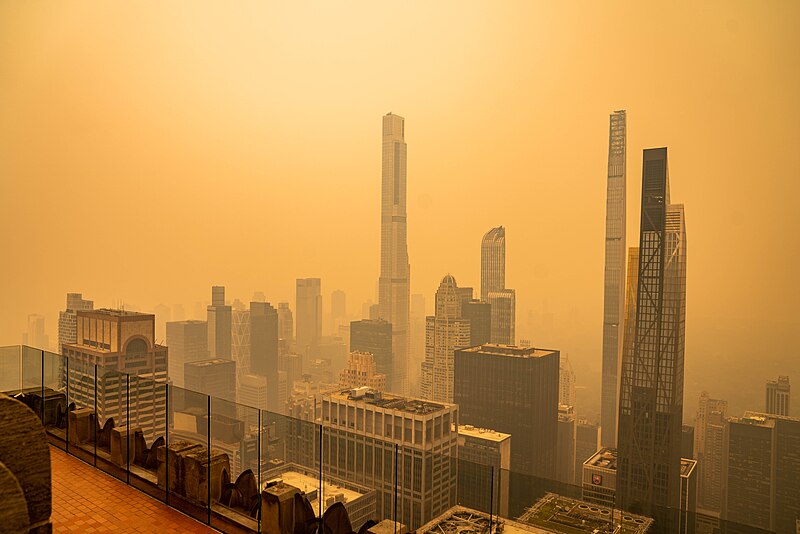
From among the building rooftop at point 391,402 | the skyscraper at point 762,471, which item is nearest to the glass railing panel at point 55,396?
the building rooftop at point 391,402

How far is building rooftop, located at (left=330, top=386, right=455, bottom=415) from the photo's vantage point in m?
17.9

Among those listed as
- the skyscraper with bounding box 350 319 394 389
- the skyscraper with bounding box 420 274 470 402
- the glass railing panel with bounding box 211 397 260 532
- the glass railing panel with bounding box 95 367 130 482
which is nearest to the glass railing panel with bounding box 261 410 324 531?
the glass railing panel with bounding box 211 397 260 532

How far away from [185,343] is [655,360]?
21.9 meters

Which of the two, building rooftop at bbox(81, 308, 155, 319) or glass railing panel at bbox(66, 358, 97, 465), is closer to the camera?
glass railing panel at bbox(66, 358, 97, 465)

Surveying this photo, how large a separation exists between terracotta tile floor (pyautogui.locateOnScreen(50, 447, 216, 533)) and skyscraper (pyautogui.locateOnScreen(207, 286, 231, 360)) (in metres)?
20.6

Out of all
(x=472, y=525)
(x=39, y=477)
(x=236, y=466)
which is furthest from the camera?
(x=236, y=466)

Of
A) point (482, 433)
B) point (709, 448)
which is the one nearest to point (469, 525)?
point (709, 448)

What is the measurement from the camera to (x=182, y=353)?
27.0m

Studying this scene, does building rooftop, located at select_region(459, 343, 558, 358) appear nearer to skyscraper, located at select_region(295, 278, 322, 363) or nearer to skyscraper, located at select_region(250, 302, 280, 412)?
skyscraper, located at select_region(295, 278, 322, 363)

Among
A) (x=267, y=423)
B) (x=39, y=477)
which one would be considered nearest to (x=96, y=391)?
(x=267, y=423)

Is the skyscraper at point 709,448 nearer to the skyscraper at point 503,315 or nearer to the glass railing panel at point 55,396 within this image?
the skyscraper at point 503,315

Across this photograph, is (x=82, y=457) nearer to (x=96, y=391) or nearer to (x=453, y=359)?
(x=96, y=391)

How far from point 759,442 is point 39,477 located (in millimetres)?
15845

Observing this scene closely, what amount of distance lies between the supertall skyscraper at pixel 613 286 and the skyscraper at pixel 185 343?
63.8 ft
